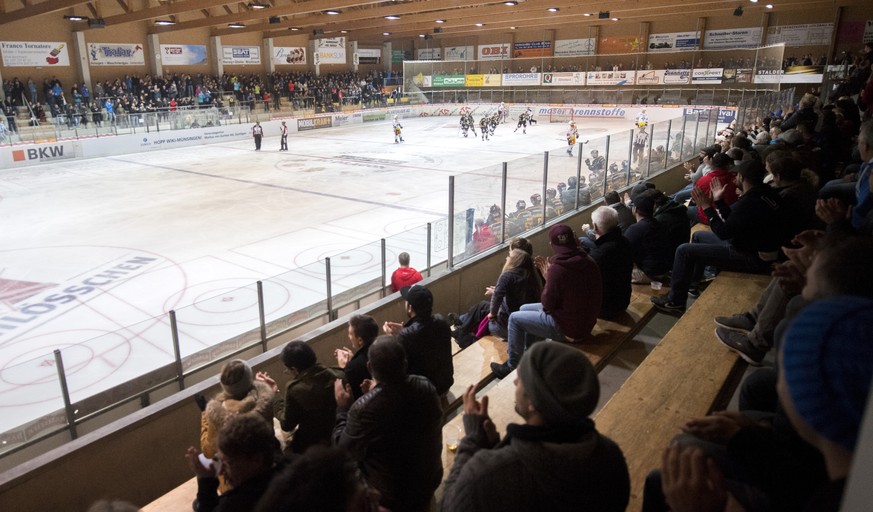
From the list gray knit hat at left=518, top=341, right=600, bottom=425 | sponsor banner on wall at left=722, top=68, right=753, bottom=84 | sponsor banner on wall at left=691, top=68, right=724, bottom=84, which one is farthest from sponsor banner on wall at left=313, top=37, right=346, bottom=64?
gray knit hat at left=518, top=341, right=600, bottom=425

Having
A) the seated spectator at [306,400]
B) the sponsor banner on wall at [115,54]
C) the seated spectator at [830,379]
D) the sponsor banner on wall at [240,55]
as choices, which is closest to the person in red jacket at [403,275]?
the seated spectator at [306,400]

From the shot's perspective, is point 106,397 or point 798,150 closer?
point 106,397

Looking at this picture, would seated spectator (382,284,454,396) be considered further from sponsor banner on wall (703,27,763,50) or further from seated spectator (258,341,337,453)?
sponsor banner on wall (703,27,763,50)

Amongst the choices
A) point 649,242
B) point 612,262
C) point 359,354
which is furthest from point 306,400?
point 649,242

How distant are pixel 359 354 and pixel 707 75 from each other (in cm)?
3604

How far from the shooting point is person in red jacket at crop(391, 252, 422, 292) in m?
6.66

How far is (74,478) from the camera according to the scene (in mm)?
3973

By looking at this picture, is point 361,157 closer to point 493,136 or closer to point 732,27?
point 493,136

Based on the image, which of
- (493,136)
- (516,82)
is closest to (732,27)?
(516,82)

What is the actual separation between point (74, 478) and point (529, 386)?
12.1 feet

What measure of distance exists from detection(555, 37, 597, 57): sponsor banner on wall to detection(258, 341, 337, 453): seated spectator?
43.3 metres

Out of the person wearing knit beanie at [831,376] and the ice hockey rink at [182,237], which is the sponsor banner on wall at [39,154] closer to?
the ice hockey rink at [182,237]

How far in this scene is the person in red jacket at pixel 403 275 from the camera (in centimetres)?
666

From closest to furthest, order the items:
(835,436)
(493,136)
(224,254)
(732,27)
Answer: (835,436)
(224,254)
(493,136)
(732,27)
